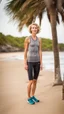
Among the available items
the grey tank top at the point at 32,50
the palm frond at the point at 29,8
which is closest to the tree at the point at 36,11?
the palm frond at the point at 29,8

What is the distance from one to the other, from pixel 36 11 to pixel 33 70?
1.47 ft

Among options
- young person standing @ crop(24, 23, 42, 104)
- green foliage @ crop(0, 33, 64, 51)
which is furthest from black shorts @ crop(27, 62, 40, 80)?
green foliage @ crop(0, 33, 64, 51)

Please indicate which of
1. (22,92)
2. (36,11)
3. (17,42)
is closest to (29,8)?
(36,11)

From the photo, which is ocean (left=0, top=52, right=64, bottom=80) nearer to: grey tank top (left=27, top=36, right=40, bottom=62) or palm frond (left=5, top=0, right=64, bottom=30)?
grey tank top (left=27, top=36, right=40, bottom=62)

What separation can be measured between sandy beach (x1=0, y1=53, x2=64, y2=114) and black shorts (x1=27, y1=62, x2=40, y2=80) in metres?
0.03

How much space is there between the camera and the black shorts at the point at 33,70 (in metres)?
1.75

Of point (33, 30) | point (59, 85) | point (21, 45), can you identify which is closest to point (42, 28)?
point (33, 30)

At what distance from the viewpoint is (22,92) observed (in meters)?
1.75

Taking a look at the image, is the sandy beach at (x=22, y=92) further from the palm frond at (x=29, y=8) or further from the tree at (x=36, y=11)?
the palm frond at (x=29, y=8)

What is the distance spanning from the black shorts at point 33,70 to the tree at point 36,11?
0.46 feet

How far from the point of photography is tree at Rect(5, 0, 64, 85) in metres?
1.75

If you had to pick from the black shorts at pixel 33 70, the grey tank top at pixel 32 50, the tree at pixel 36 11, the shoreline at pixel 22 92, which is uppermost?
the tree at pixel 36 11

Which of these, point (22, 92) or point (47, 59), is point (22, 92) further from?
point (47, 59)

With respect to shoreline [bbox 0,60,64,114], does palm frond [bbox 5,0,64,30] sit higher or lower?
higher
